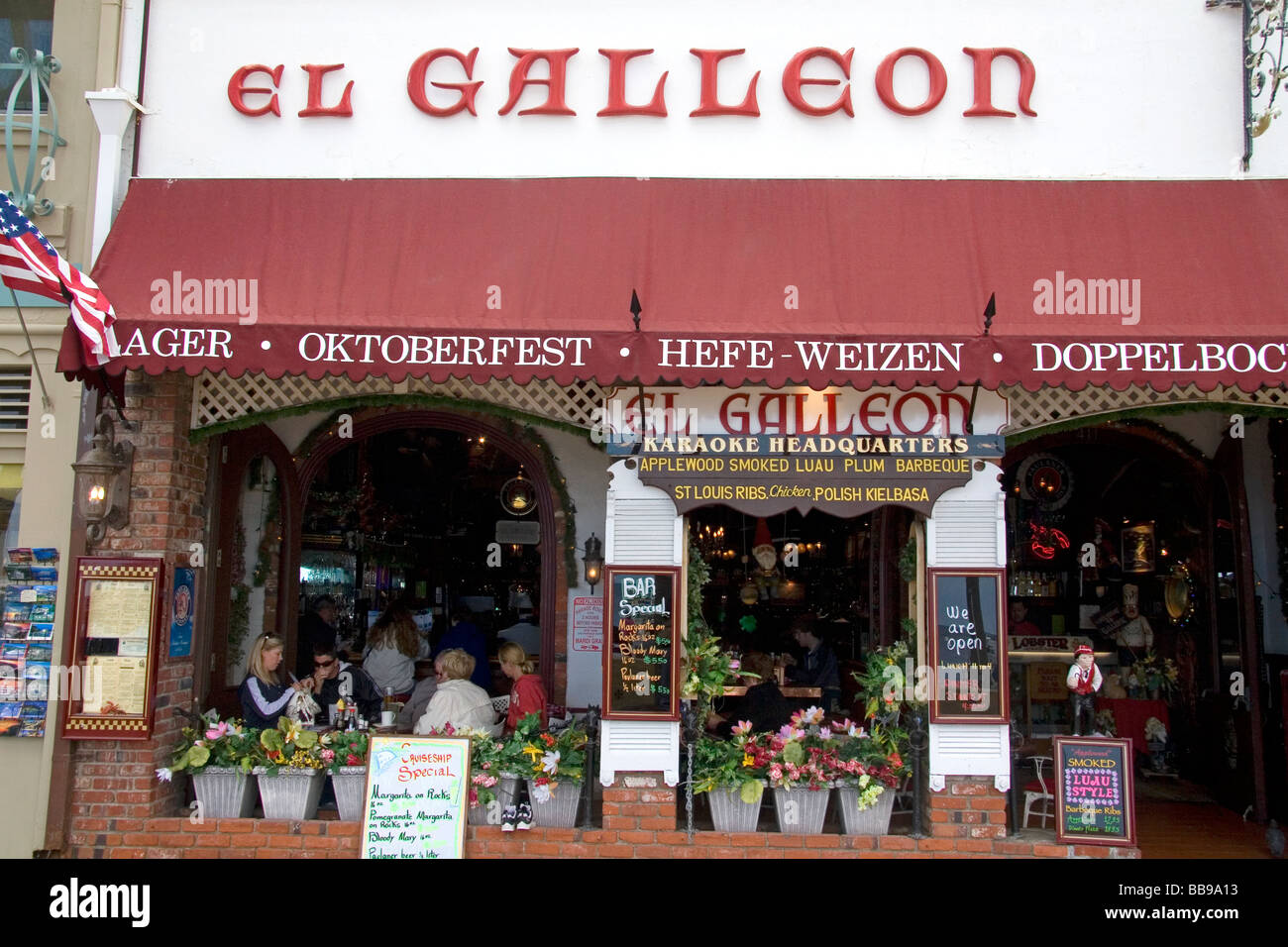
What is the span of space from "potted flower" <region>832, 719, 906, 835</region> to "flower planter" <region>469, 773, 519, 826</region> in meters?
2.17

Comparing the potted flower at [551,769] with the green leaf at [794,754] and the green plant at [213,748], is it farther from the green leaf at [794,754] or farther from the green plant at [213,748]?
the green plant at [213,748]

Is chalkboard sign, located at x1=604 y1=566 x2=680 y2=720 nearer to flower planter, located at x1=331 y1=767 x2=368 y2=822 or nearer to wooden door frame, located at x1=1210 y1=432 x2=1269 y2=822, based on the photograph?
flower planter, located at x1=331 y1=767 x2=368 y2=822

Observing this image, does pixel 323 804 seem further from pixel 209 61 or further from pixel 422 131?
pixel 209 61

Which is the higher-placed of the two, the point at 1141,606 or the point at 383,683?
the point at 1141,606

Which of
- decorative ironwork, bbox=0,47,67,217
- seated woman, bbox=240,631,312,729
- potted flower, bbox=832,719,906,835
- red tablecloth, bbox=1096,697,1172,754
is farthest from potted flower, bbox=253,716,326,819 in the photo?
red tablecloth, bbox=1096,697,1172,754

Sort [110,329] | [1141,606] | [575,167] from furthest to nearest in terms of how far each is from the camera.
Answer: [1141,606] < [575,167] < [110,329]

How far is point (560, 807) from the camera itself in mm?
6738

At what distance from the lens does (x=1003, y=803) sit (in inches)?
254

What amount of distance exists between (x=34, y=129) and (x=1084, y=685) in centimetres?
822

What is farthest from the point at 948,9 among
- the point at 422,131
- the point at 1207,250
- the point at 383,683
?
the point at 383,683

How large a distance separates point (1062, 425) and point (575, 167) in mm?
3901

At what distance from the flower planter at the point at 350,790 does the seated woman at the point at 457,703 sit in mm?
485

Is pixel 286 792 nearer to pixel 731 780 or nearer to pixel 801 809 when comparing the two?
pixel 731 780

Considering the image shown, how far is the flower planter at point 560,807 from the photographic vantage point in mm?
6711
